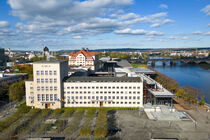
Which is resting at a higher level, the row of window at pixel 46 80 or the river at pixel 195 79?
the row of window at pixel 46 80

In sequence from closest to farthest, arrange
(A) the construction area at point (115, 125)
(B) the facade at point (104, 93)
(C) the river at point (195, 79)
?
(A) the construction area at point (115, 125) → (B) the facade at point (104, 93) → (C) the river at point (195, 79)

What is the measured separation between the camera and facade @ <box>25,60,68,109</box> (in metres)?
36.0

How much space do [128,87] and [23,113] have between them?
22.2 meters

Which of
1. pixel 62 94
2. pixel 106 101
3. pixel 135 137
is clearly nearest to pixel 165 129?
pixel 135 137

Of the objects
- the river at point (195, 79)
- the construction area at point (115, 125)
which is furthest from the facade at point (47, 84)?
the river at point (195, 79)

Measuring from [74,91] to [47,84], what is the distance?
604 centimetres

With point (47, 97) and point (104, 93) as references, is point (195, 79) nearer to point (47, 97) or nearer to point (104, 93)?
point (104, 93)

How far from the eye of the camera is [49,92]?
36344 millimetres

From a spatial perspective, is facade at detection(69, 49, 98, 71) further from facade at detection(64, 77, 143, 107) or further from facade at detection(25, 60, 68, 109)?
facade at detection(25, 60, 68, 109)

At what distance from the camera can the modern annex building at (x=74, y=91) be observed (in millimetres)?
36094

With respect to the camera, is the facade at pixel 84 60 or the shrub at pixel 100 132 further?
the facade at pixel 84 60

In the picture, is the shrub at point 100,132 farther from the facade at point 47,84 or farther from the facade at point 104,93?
the facade at point 47,84

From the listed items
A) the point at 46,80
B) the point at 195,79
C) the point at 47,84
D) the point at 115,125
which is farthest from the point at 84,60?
the point at 115,125

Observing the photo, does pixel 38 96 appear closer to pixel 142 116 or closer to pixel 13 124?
pixel 13 124
